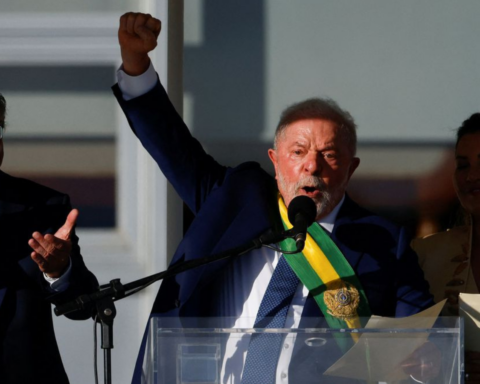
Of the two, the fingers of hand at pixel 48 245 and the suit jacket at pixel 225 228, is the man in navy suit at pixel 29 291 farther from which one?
the suit jacket at pixel 225 228

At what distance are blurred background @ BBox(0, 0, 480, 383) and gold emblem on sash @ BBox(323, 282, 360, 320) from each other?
1348 mm

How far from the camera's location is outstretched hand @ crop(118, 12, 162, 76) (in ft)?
9.89

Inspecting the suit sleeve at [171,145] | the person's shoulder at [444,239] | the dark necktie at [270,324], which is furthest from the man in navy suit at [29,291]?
the person's shoulder at [444,239]

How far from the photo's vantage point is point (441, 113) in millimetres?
4672

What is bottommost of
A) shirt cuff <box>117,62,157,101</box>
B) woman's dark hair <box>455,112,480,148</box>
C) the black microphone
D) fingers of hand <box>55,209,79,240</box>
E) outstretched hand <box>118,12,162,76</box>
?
fingers of hand <box>55,209,79,240</box>

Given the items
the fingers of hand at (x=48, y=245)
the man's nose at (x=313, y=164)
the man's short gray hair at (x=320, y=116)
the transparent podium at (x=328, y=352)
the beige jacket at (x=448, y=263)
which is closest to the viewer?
the transparent podium at (x=328, y=352)

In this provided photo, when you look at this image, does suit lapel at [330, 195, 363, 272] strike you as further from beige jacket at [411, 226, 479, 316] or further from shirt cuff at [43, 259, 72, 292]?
shirt cuff at [43, 259, 72, 292]

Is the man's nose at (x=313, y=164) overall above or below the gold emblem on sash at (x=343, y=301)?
above

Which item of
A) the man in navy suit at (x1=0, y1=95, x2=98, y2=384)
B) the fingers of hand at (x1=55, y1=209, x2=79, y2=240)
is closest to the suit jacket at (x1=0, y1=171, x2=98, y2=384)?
the man in navy suit at (x1=0, y1=95, x2=98, y2=384)

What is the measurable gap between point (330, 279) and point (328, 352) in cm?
80

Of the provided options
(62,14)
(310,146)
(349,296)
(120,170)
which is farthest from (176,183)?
(62,14)

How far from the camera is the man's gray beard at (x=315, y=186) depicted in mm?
3283

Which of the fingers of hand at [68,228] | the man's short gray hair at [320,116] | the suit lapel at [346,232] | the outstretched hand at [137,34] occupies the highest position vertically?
the outstretched hand at [137,34]

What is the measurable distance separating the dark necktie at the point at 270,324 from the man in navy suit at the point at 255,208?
4 cm
